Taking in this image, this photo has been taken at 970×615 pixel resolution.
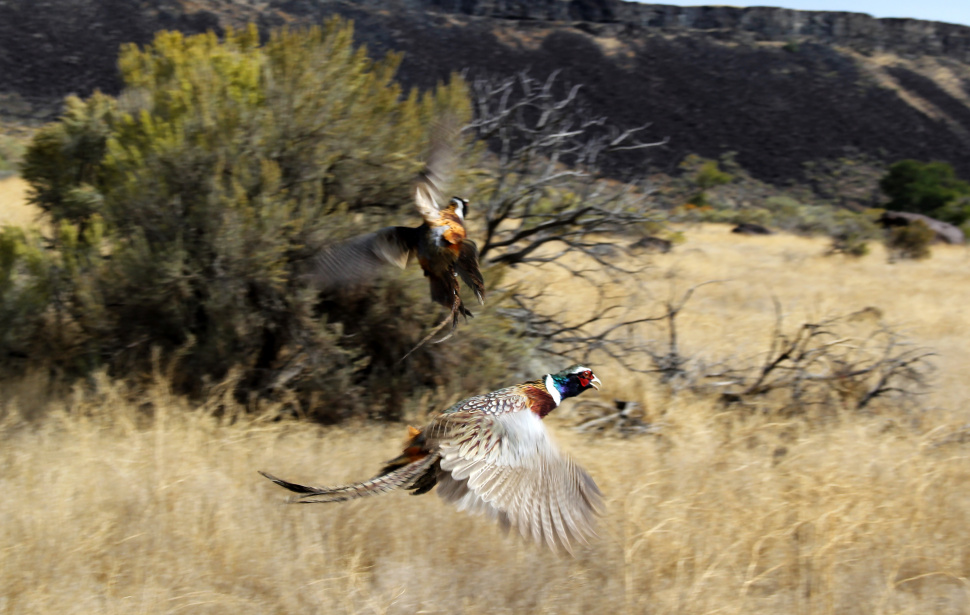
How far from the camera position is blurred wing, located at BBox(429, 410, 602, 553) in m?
2.59

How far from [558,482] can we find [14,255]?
4.45 metres

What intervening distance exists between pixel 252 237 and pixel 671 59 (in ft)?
148

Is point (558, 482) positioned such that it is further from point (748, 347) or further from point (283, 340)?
point (748, 347)

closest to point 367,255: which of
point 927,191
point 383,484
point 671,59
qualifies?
point 383,484

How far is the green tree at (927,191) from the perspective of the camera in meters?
27.0

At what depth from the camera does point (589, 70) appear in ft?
143

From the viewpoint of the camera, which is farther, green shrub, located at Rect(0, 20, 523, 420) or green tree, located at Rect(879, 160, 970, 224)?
green tree, located at Rect(879, 160, 970, 224)

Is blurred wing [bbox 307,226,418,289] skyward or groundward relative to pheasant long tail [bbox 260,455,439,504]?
skyward

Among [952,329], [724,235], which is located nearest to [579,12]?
[724,235]

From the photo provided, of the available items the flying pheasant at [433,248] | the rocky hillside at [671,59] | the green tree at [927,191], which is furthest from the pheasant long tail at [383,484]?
the green tree at [927,191]

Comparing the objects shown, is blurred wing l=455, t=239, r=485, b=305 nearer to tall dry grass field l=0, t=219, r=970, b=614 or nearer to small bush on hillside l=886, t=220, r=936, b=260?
tall dry grass field l=0, t=219, r=970, b=614

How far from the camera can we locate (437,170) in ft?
13.0

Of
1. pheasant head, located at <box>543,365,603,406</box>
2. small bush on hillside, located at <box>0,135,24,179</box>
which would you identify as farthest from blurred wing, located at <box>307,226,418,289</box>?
small bush on hillside, located at <box>0,135,24,179</box>

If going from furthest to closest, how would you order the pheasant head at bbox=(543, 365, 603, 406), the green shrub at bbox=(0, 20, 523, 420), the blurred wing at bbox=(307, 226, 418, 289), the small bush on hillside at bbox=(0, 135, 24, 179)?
the small bush on hillside at bbox=(0, 135, 24, 179) → the green shrub at bbox=(0, 20, 523, 420) → the blurred wing at bbox=(307, 226, 418, 289) → the pheasant head at bbox=(543, 365, 603, 406)
